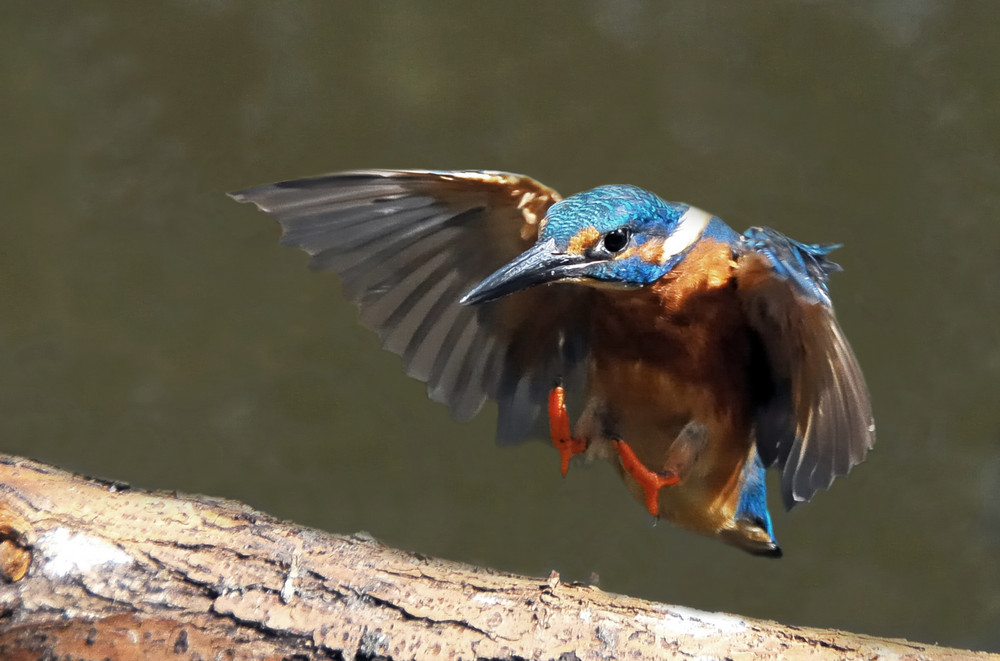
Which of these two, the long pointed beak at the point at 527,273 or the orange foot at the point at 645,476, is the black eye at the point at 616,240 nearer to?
the long pointed beak at the point at 527,273

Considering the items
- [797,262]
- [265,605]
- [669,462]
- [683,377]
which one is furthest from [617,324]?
[265,605]

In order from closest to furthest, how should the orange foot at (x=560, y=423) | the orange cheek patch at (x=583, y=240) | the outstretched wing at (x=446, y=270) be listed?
1. the orange cheek patch at (x=583, y=240)
2. the outstretched wing at (x=446, y=270)
3. the orange foot at (x=560, y=423)

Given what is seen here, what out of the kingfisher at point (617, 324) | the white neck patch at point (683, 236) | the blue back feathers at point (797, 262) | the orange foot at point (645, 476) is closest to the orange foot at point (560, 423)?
the kingfisher at point (617, 324)

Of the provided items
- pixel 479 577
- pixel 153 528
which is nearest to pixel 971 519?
pixel 479 577

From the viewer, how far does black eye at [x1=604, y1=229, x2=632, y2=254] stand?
1447mm

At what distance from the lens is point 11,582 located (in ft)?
3.34

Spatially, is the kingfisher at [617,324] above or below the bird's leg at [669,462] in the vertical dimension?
above

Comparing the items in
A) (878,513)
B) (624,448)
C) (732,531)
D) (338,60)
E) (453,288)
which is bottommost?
(878,513)

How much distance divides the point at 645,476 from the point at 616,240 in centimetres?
41

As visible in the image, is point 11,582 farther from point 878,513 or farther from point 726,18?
point 878,513

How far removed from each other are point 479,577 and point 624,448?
0.48 meters

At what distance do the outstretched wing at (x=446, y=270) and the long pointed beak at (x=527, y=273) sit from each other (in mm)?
144

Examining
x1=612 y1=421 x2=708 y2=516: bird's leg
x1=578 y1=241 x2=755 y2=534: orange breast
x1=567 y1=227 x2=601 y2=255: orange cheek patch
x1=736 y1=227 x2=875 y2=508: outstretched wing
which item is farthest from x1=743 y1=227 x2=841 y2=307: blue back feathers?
x1=612 y1=421 x2=708 y2=516: bird's leg

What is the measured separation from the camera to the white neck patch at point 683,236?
1529 mm
